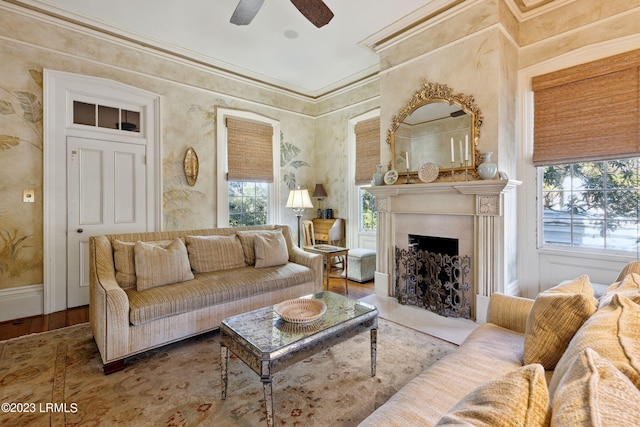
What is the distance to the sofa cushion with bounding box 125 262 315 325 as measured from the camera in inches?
91.3

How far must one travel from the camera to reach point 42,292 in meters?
3.30

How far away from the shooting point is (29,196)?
10.6 feet

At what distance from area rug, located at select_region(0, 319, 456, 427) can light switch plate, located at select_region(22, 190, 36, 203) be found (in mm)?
1473

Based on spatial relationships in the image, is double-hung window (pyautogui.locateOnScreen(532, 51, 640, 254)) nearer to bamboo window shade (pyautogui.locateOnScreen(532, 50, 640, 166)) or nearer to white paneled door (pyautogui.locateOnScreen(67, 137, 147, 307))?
bamboo window shade (pyautogui.locateOnScreen(532, 50, 640, 166))

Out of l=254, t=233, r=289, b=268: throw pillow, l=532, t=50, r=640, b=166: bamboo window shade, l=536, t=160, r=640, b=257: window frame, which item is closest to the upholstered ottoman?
l=254, t=233, r=289, b=268: throw pillow

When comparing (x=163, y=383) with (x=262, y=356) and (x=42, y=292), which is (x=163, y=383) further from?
(x=42, y=292)

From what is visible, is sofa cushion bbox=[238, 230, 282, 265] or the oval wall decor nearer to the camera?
sofa cushion bbox=[238, 230, 282, 265]

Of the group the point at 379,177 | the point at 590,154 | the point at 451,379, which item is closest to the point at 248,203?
the point at 379,177

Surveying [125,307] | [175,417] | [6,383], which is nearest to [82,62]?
[125,307]

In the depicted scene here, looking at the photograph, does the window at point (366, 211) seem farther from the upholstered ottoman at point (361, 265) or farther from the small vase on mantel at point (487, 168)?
the small vase on mantel at point (487, 168)

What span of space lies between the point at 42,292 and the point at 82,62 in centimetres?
264

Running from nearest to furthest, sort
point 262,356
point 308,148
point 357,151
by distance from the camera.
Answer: point 262,356 → point 357,151 → point 308,148

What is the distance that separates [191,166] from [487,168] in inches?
145

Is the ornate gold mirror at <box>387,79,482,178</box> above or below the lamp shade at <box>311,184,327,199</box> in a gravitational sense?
above
